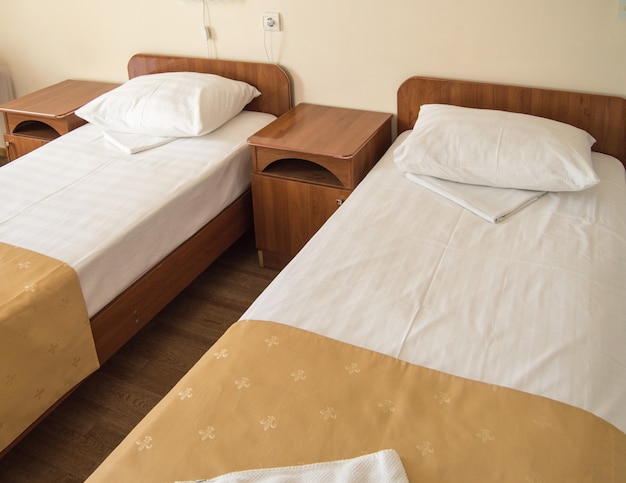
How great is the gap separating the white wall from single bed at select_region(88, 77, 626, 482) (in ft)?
2.04

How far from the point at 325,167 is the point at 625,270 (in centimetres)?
113

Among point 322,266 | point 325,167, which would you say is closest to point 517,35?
point 325,167

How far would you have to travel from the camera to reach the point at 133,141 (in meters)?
2.53

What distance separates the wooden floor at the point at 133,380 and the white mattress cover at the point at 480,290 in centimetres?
65

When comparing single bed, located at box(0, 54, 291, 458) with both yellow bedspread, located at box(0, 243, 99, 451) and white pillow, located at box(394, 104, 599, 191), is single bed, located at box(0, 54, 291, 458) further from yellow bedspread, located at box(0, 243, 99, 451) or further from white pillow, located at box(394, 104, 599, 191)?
white pillow, located at box(394, 104, 599, 191)

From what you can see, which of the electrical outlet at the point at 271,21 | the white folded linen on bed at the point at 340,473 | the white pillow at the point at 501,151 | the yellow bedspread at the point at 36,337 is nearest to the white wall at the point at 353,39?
the electrical outlet at the point at 271,21

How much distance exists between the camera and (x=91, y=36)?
3.10 m

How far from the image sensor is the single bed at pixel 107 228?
67.4 inches

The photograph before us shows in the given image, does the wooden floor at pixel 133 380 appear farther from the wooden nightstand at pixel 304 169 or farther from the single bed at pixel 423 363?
the single bed at pixel 423 363

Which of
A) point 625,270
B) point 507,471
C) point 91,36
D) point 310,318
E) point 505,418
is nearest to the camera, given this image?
point 507,471

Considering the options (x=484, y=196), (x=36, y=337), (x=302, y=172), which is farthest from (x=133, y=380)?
(x=484, y=196)

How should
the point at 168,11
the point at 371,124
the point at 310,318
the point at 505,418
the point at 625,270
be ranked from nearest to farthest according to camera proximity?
the point at 505,418
the point at 310,318
the point at 625,270
the point at 371,124
the point at 168,11

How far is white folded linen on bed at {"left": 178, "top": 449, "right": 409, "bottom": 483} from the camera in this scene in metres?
1.04

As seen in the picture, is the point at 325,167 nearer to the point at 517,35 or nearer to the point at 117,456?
the point at 517,35
